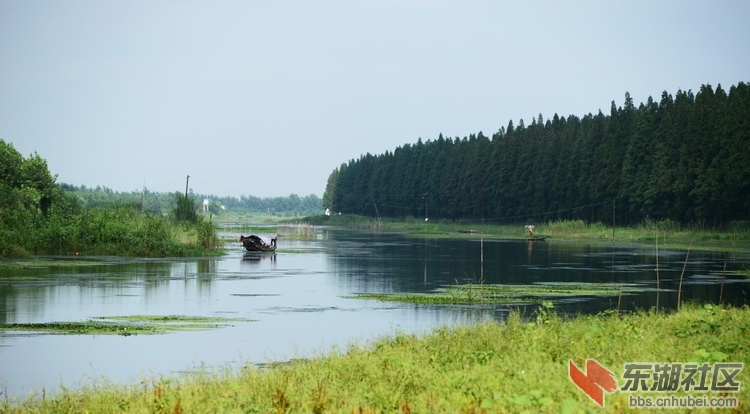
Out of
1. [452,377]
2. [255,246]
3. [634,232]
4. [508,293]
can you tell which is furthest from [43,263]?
[634,232]

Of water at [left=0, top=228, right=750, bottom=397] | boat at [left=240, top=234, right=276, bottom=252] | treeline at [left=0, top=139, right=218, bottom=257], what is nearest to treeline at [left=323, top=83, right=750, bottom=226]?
water at [left=0, top=228, right=750, bottom=397]

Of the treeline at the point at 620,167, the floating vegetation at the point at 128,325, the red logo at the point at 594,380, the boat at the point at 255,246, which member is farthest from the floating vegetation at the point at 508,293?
the treeline at the point at 620,167

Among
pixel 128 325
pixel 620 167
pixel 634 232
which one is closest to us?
pixel 128 325

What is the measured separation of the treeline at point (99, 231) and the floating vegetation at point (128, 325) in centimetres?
2873

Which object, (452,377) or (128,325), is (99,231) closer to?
(128,325)

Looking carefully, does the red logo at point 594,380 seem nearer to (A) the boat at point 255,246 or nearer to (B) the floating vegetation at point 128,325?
(B) the floating vegetation at point 128,325

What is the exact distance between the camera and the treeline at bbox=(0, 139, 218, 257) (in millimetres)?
58562

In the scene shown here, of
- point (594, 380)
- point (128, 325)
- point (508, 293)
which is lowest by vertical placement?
point (128, 325)

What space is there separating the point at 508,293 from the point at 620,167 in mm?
75986

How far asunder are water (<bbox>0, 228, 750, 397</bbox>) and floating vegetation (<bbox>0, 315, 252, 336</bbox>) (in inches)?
27.4

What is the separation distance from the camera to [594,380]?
1439cm

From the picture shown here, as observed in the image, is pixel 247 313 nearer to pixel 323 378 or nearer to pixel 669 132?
pixel 323 378

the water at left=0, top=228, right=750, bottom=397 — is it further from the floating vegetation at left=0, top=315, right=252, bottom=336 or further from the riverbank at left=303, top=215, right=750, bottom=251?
the riverbank at left=303, top=215, right=750, bottom=251

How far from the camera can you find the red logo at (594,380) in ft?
44.6
